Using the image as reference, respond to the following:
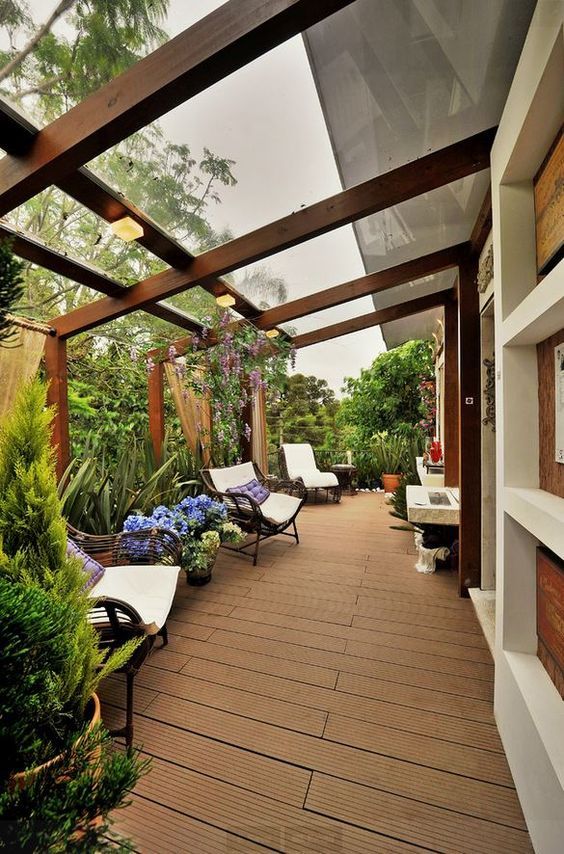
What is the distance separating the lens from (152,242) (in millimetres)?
2627

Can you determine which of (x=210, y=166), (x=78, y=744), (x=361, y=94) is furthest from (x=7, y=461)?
(x=361, y=94)

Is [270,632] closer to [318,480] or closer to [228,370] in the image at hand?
[228,370]

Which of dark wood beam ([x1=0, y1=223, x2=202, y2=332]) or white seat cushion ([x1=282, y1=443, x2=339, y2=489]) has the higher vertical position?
dark wood beam ([x1=0, y1=223, x2=202, y2=332])

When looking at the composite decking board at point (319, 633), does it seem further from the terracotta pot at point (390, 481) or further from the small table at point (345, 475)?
the small table at point (345, 475)

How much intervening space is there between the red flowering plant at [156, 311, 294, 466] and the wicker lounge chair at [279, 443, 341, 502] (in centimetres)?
138

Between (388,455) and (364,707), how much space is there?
18.5ft

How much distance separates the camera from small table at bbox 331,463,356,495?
702cm

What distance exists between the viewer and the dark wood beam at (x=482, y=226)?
245cm

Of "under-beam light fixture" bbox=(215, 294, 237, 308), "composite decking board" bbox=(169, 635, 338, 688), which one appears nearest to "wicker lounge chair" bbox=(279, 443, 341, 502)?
"under-beam light fixture" bbox=(215, 294, 237, 308)

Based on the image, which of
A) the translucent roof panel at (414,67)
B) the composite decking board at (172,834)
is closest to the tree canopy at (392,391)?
the translucent roof panel at (414,67)

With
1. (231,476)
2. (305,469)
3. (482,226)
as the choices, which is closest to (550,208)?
(482,226)

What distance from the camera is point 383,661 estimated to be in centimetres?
216

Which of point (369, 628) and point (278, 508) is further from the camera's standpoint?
point (278, 508)

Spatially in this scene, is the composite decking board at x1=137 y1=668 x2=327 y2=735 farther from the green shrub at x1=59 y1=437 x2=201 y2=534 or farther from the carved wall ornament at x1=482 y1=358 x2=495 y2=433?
the carved wall ornament at x1=482 y1=358 x2=495 y2=433
